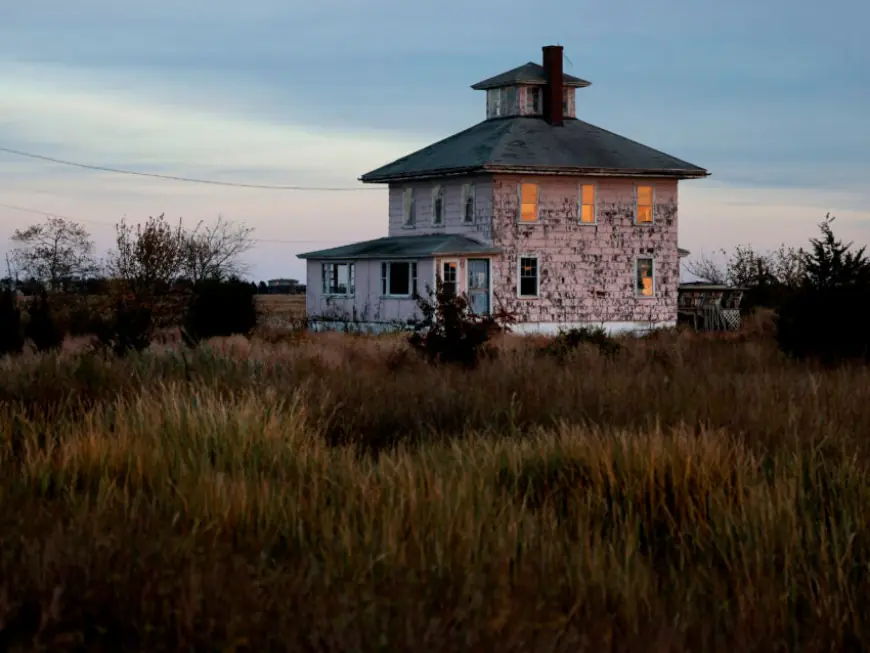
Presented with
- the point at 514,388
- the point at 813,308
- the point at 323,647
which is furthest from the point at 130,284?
the point at 323,647

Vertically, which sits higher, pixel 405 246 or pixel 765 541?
pixel 405 246

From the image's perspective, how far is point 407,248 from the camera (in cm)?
4219

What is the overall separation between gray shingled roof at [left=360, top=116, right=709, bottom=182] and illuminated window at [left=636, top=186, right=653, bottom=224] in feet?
2.26

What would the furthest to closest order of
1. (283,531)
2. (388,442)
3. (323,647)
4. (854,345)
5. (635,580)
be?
(854,345), (388,442), (283,531), (635,580), (323,647)

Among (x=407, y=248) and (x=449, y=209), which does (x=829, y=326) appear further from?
(x=449, y=209)

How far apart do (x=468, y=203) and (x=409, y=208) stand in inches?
145

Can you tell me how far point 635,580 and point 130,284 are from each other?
3337 centimetres

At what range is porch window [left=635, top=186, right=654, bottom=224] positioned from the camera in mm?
44812

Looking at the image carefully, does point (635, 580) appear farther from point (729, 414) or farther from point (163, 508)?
point (729, 414)

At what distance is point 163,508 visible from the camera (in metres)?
7.62

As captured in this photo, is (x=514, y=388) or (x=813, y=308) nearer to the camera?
(x=514, y=388)

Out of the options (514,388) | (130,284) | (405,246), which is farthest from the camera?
(405,246)

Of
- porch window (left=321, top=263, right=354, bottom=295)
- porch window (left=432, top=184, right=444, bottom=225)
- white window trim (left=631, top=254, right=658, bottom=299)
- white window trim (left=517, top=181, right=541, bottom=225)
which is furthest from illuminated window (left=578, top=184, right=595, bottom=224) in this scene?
porch window (left=321, top=263, right=354, bottom=295)

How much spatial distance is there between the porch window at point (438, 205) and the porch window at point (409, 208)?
1290mm
